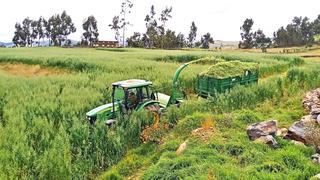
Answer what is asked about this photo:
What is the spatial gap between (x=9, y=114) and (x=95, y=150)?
3.61 meters

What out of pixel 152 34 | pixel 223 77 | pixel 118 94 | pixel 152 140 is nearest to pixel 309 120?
pixel 152 140

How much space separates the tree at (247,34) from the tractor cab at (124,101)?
83765 millimetres

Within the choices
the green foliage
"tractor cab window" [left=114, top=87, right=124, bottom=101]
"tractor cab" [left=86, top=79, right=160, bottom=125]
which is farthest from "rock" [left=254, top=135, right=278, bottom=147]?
the green foliage

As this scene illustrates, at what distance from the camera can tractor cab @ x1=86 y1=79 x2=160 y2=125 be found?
10969 mm

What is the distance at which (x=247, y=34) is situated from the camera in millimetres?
94438

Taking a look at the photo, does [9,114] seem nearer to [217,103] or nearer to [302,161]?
[217,103]

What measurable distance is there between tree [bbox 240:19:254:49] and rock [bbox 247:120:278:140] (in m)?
86.2

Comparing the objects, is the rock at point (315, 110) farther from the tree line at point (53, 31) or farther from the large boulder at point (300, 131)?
the tree line at point (53, 31)

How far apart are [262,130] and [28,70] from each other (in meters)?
25.3

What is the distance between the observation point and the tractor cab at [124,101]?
1097cm

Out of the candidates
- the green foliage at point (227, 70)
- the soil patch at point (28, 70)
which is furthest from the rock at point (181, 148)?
the soil patch at point (28, 70)

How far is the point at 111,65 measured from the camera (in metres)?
25.0

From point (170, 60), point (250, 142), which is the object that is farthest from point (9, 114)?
point (170, 60)

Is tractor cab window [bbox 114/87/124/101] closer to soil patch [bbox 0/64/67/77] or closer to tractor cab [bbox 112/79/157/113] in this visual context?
tractor cab [bbox 112/79/157/113]
